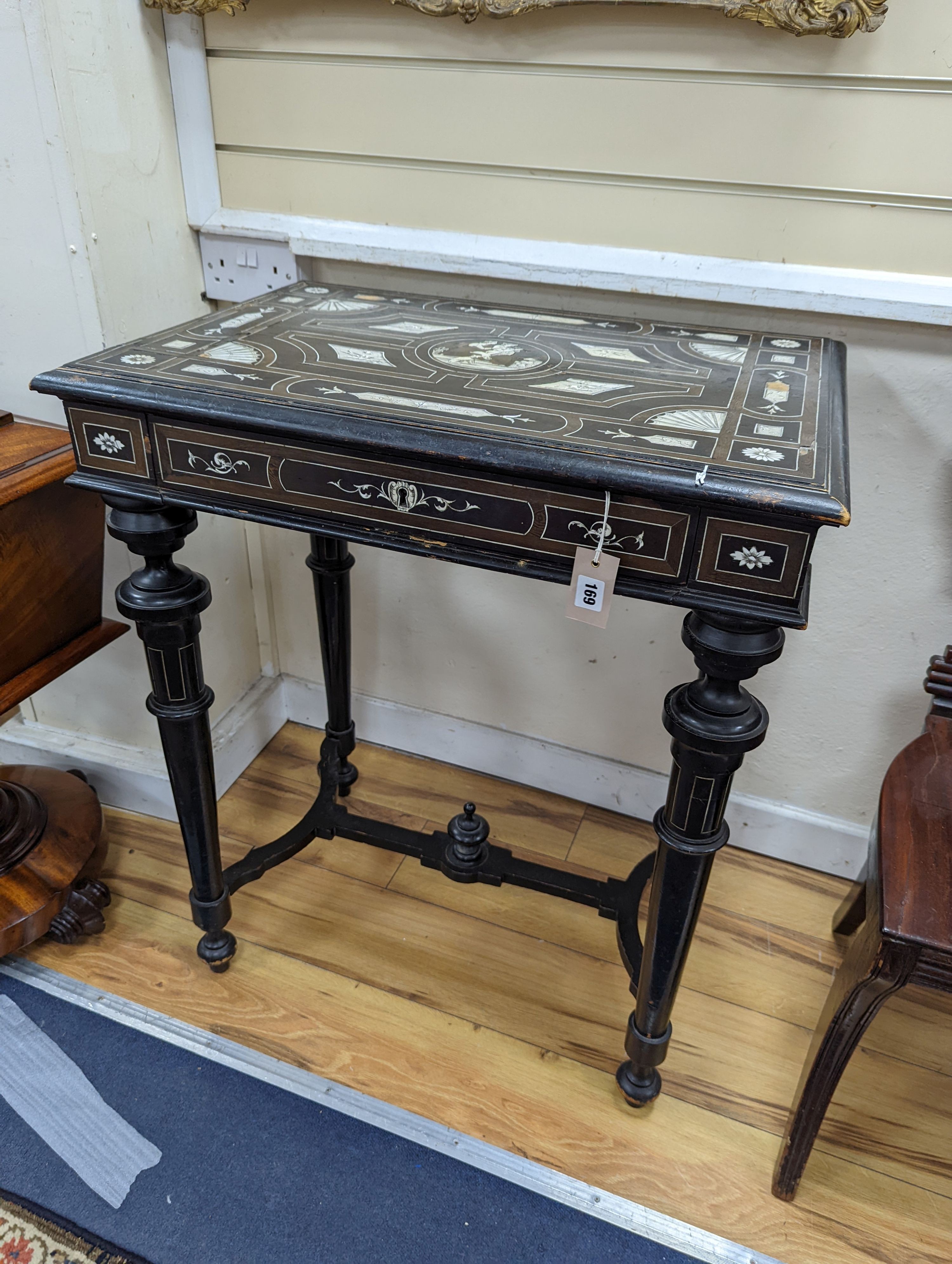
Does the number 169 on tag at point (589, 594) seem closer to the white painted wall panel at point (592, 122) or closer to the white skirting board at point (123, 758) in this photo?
the white painted wall panel at point (592, 122)

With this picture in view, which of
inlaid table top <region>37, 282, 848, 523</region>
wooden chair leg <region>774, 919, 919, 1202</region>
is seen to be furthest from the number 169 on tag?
wooden chair leg <region>774, 919, 919, 1202</region>

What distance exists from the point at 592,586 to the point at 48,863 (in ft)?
3.86

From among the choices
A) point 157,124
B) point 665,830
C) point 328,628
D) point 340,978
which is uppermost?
point 157,124

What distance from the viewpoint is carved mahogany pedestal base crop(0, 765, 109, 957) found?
1465 mm

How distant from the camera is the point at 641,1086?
1.33m

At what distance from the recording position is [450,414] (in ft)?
3.09

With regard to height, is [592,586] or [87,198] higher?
[87,198]

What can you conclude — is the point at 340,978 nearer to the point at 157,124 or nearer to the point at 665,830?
the point at 665,830

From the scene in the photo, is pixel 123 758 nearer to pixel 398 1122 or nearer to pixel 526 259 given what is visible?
pixel 398 1122

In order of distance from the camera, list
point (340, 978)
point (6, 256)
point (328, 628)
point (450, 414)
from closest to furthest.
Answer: point (450, 414) < point (6, 256) < point (340, 978) < point (328, 628)

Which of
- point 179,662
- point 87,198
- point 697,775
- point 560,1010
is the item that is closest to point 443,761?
point 560,1010

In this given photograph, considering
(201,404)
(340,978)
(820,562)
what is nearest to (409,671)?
(340,978)

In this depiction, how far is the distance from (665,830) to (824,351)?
0.70m

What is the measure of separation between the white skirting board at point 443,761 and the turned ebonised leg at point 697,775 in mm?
619
